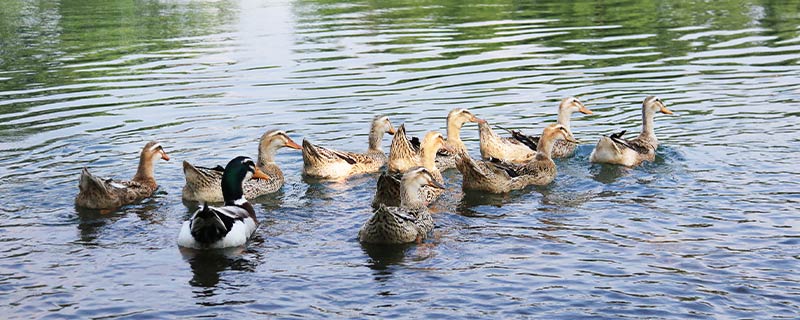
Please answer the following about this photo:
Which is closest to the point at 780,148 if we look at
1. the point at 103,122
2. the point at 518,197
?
the point at 518,197

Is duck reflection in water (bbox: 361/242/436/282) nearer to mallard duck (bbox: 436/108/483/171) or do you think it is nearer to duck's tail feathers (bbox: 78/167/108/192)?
duck's tail feathers (bbox: 78/167/108/192)

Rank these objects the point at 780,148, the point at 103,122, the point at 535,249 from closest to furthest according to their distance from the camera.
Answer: the point at 535,249
the point at 780,148
the point at 103,122

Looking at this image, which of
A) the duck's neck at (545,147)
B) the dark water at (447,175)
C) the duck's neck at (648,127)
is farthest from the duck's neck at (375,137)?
the duck's neck at (648,127)

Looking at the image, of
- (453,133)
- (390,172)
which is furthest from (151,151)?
(453,133)

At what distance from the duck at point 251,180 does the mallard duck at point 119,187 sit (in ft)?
2.36

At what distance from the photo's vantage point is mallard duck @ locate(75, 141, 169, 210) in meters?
14.7

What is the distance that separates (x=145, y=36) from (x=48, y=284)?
26.1 meters

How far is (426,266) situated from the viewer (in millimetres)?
11898

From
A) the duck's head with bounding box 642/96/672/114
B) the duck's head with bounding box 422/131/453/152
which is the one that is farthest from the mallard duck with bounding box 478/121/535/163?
the duck's head with bounding box 642/96/672/114

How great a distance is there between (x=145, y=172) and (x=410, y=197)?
422cm

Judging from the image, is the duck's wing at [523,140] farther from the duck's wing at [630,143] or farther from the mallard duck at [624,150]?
the duck's wing at [630,143]

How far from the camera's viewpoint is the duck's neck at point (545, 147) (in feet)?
54.5

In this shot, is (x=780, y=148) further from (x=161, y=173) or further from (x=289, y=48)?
(x=289, y=48)

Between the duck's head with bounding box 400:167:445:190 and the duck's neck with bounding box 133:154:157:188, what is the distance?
3.96 meters
